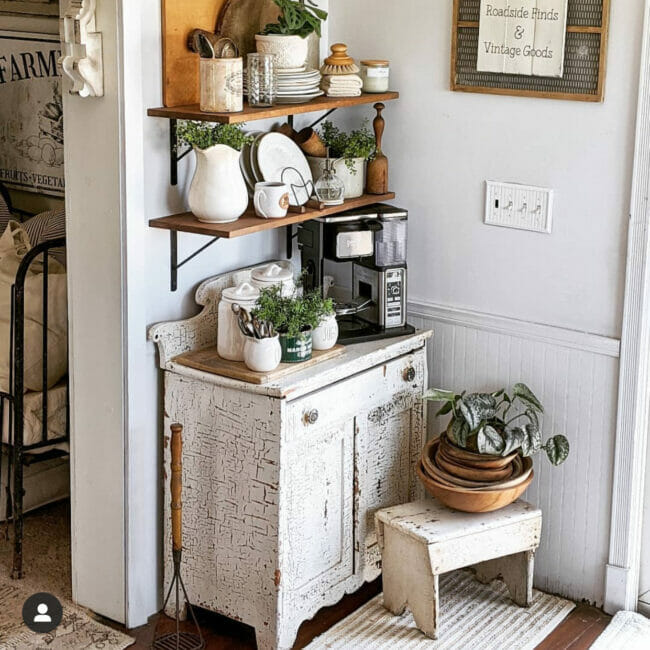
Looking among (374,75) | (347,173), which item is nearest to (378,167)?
(347,173)

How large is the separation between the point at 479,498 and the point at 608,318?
1.97ft

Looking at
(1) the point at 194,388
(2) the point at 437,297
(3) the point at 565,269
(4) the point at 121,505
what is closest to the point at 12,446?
(4) the point at 121,505

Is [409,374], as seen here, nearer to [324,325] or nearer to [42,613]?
[324,325]

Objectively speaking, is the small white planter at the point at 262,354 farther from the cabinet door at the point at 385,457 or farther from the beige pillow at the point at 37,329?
the beige pillow at the point at 37,329

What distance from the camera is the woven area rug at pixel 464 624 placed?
2904 mm

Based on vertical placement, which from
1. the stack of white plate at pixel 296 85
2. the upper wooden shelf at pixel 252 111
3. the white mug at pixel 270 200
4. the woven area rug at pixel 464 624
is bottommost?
the woven area rug at pixel 464 624

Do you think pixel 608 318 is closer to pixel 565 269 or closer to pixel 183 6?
pixel 565 269

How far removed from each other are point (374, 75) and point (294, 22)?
0.35 metres

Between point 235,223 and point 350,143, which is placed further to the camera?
point 350,143

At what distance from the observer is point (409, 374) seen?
315 centimetres

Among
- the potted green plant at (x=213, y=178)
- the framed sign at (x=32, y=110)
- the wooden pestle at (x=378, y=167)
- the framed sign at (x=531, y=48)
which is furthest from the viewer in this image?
the framed sign at (x=32, y=110)

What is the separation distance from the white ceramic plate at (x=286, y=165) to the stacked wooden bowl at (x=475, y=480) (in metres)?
0.82

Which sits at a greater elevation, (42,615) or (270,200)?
(270,200)

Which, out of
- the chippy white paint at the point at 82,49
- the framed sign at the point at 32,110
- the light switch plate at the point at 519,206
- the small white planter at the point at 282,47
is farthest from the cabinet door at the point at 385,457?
the framed sign at the point at 32,110
